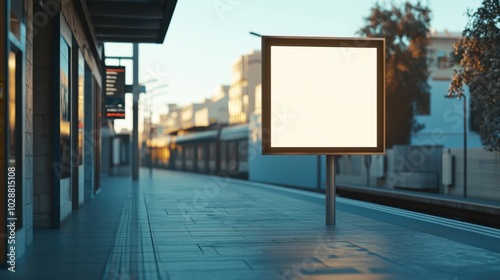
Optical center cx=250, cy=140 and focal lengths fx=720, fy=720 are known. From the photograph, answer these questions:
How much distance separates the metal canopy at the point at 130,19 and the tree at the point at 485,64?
9.70m

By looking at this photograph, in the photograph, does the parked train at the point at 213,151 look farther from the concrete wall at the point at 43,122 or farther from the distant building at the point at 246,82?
the distant building at the point at 246,82

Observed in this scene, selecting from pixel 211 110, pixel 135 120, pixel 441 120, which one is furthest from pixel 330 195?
pixel 211 110

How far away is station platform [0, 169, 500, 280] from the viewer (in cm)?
799

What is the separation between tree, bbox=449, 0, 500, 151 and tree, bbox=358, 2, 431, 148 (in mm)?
18193

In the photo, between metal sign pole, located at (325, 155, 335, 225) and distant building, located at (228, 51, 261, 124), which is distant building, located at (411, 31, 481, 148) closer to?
metal sign pole, located at (325, 155, 335, 225)

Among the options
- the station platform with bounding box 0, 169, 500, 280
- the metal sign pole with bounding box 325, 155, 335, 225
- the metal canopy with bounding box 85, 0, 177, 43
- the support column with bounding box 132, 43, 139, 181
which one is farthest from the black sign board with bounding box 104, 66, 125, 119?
the metal sign pole with bounding box 325, 155, 335, 225

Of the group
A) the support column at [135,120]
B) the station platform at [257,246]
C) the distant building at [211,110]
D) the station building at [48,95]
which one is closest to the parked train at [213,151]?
the support column at [135,120]

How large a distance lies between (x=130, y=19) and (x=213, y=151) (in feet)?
99.8

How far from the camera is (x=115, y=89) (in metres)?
27.5

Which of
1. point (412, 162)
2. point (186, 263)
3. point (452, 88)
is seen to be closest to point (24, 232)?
point (186, 263)

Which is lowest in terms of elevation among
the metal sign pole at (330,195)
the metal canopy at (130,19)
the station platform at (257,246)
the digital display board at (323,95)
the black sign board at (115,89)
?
the station platform at (257,246)

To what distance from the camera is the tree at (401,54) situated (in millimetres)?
41250

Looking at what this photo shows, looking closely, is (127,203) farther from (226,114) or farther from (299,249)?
(226,114)

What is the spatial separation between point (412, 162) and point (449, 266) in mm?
21885
